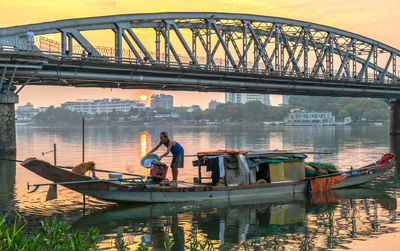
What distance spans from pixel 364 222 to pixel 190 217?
6.15 metres

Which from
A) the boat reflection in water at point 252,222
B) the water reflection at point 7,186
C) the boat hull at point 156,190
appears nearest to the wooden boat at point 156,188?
the boat hull at point 156,190

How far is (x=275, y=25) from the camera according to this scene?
62.2m

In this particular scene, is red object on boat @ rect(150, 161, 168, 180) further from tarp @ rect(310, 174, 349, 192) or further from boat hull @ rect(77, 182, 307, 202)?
tarp @ rect(310, 174, 349, 192)

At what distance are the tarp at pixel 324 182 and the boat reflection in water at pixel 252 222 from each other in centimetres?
93

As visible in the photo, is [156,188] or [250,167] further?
[250,167]

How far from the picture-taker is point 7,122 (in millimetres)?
40719

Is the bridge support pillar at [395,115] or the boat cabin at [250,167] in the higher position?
the bridge support pillar at [395,115]

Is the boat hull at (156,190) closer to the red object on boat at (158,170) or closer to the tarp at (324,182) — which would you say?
the red object on boat at (158,170)

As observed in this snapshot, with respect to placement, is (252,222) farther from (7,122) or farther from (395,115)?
(395,115)

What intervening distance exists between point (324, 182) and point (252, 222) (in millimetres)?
7273

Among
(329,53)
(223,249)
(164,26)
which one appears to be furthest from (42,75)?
(329,53)

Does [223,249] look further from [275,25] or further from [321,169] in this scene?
[275,25]

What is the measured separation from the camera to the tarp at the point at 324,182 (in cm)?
2191

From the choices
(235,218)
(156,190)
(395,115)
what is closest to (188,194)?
(156,190)
